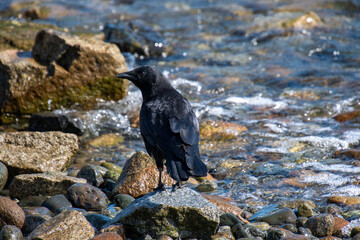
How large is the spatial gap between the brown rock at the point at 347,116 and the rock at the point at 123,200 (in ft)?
14.3

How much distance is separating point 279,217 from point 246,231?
1.53ft

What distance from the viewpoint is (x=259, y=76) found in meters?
10.5

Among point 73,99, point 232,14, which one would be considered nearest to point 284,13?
point 232,14

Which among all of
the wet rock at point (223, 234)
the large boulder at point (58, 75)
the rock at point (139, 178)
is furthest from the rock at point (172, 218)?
the large boulder at point (58, 75)

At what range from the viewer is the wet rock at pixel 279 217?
4445 millimetres

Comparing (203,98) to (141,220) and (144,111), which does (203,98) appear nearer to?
(144,111)

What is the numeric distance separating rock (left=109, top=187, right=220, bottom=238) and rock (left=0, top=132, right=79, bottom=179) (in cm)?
181

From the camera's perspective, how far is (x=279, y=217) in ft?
14.7

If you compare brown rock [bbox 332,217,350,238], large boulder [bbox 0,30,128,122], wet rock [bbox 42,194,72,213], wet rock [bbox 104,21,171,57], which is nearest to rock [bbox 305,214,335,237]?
brown rock [bbox 332,217,350,238]

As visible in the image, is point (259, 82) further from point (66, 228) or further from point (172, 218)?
point (66, 228)

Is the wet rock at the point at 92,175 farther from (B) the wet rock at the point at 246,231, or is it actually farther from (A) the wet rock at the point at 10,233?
(B) the wet rock at the point at 246,231

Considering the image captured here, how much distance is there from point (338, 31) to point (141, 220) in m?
11.5

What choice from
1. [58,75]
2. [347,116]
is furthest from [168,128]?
[347,116]

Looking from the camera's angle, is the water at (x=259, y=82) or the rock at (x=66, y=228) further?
the water at (x=259, y=82)
